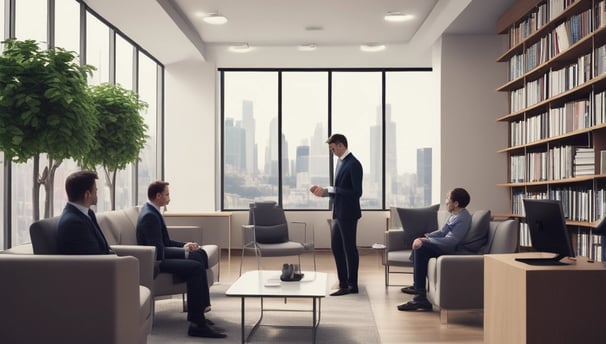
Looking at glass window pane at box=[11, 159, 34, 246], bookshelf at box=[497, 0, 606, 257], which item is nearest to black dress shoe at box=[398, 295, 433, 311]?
bookshelf at box=[497, 0, 606, 257]

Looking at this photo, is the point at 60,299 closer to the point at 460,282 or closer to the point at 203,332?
the point at 203,332

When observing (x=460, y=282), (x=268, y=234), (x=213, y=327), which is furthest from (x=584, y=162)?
(x=268, y=234)

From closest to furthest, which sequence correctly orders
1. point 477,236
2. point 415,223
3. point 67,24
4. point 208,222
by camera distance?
point 477,236 < point 67,24 < point 415,223 < point 208,222

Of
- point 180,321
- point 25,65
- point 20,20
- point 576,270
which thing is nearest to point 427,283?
point 180,321

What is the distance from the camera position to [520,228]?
680 centimetres

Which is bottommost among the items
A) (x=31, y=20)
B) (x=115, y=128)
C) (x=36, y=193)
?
(x=36, y=193)

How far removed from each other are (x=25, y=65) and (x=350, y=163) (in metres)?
3.40

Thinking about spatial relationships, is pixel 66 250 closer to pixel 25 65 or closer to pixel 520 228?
pixel 25 65

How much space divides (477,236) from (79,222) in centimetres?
346

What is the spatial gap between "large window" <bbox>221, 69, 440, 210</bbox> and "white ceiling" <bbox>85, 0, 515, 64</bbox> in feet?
Answer: 4.15

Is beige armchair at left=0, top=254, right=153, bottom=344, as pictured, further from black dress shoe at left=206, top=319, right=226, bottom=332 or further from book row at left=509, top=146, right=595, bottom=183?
book row at left=509, top=146, right=595, bottom=183

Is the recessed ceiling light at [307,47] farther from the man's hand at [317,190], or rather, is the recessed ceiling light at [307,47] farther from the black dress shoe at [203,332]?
the black dress shoe at [203,332]

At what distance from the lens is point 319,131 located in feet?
35.9

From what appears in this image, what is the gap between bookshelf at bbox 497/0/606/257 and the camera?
4.83 meters
